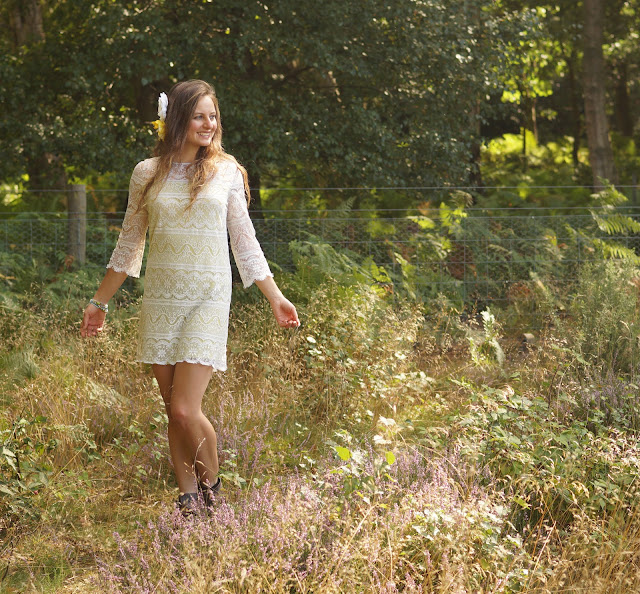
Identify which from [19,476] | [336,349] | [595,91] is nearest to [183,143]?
[19,476]

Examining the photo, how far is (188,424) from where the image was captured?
3.72 meters

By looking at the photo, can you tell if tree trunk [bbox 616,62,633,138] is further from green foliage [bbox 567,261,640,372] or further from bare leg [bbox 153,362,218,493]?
bare leg [bbox 153,362,218,493]

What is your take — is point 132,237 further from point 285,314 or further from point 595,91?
point 595,91

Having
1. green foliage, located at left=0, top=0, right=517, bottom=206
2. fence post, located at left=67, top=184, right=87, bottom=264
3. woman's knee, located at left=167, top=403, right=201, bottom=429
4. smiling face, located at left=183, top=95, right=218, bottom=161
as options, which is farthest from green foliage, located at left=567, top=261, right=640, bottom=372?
fence post, located at left=67, top=184, right=87, bottom=264

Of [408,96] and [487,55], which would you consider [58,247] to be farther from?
[487,55]

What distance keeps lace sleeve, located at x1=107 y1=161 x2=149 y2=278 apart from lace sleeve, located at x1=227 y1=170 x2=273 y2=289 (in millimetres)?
415

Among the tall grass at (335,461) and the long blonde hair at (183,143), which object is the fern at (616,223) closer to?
the tall grass at (335,461)

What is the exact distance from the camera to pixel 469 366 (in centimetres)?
600

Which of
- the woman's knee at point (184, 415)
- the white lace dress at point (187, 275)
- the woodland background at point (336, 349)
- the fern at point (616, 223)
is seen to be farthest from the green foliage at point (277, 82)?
the woman's knee at point (184, 415)

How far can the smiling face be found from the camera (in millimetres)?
3789

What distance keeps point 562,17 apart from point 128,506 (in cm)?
1522

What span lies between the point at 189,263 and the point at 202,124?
0.65 meters

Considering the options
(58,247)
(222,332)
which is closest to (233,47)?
(58,247)

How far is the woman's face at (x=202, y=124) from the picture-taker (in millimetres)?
3789
